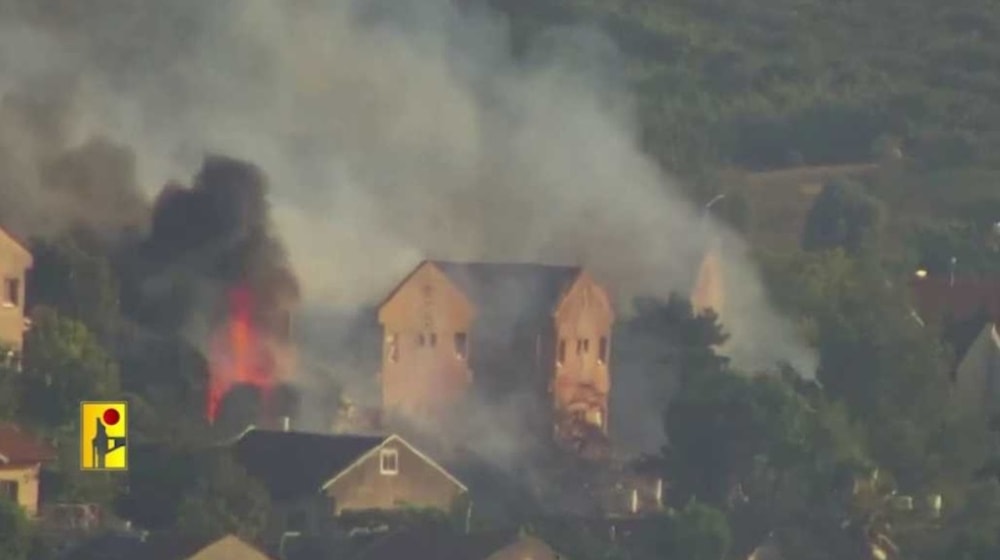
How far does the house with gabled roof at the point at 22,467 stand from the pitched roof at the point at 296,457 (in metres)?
3.44

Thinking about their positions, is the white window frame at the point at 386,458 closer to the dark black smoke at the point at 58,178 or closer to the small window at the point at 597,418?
the small window at the point at 597,418

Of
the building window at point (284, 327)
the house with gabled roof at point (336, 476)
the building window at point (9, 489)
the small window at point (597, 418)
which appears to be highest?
the building window at point (284, 327)

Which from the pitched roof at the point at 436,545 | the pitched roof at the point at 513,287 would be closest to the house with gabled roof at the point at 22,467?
the pitched roof at the point at 436,545

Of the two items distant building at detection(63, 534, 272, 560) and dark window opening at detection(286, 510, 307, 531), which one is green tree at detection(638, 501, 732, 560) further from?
distant building at detection(63, 534, 272, 560)

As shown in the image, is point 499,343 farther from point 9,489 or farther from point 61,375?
point 9,489

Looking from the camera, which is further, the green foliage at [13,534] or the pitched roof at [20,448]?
the pitched roof at [20,448]

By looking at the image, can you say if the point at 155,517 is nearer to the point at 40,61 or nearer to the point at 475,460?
the point at 475,460

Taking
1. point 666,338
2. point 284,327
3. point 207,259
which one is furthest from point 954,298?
point 207,259

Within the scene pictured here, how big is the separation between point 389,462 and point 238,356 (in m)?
9.54

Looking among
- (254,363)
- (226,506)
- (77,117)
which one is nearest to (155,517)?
(226,506)

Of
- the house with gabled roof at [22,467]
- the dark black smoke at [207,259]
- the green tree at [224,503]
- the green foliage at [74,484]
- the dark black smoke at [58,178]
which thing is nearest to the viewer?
the green tree at [224,503]

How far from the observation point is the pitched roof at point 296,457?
60.1 m

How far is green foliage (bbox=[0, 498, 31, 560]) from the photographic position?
52594 mm

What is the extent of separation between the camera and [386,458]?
61.4m
